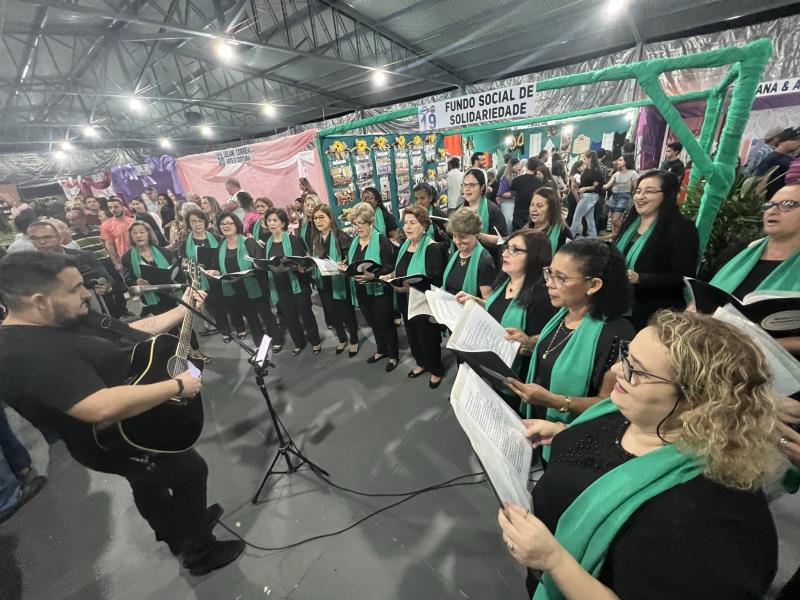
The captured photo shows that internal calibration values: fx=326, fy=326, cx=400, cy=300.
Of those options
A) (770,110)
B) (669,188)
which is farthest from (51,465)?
(770,110)

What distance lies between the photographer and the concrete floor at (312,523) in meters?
1.67

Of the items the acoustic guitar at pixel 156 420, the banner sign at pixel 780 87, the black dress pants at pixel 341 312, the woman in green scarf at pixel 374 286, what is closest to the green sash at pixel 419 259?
the woman in green scarf at pixel 374 286

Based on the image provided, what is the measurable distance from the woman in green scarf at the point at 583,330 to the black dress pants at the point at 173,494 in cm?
158

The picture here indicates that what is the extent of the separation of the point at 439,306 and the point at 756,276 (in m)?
1.63

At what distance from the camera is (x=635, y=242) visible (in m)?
2.32

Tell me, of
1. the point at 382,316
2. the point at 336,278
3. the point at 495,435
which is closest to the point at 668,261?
the point at 495,435

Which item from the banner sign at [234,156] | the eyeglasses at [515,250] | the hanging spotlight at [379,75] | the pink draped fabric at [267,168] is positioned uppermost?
the hanging spotlight at [379,75]

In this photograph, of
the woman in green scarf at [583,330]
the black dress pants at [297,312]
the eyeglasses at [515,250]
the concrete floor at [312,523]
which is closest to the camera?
the woman in green scarf at [583,330]

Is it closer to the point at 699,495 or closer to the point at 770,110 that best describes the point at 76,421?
the point at 699,495

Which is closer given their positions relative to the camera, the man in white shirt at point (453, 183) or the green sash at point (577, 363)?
the green sash at point (577, 363)

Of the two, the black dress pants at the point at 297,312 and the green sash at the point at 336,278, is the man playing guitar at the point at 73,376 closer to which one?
the green sash at the point at 336,278

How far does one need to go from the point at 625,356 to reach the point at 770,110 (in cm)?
860

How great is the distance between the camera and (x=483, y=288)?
7.73 feet

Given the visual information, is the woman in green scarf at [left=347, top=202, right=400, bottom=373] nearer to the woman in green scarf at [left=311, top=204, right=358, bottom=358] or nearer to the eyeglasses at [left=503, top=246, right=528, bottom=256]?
the woman in green scarf at [left=311, top=204, right=358, bottom=358]
